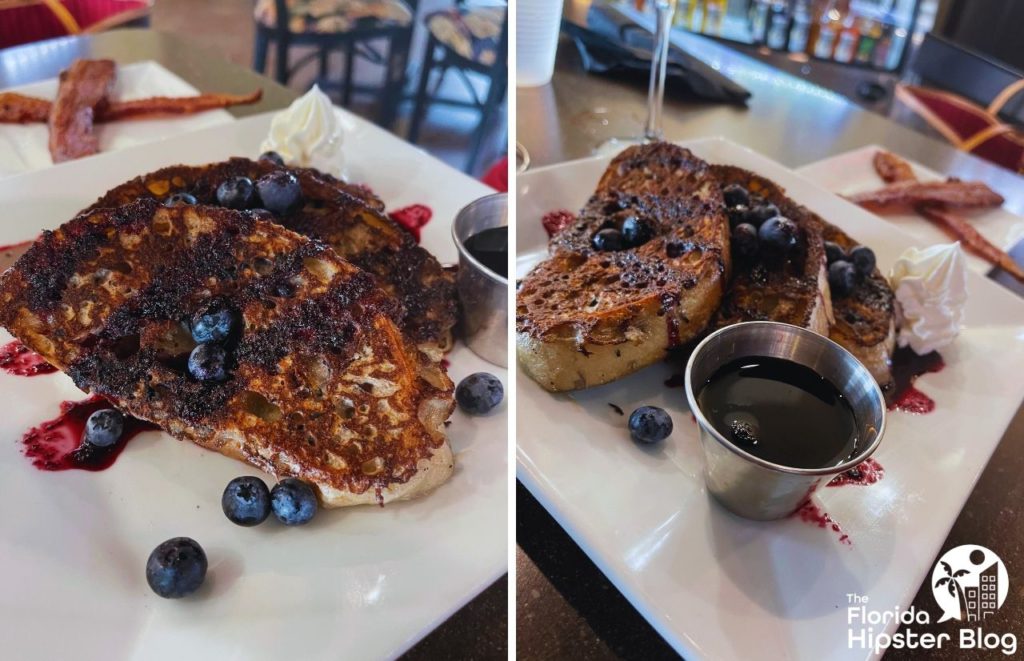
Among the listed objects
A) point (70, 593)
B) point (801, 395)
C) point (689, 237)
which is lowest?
point (70, 593)

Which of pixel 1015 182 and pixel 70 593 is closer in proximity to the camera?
pixel 70 593

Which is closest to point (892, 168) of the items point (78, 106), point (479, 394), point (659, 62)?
point (659, 62)

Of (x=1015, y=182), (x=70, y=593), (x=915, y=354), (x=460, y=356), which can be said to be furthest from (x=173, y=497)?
(x=1015, y=182)

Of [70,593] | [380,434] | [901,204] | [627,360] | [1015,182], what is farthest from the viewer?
[1015,182]

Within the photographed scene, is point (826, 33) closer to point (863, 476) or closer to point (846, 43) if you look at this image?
point (846, 43)

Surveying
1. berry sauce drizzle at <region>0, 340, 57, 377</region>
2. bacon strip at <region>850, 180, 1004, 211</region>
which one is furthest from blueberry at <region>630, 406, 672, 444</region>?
bacon strip at <region>850, 180, 1004, 211</region>

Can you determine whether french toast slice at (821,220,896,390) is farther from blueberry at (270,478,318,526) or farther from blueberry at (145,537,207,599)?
blueberry at (145,537,207,599)

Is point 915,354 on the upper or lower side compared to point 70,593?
upper

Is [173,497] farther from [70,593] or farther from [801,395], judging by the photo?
[801,395]
